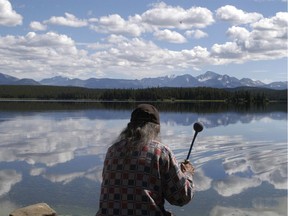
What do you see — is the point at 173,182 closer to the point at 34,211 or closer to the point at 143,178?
the point at 143,178

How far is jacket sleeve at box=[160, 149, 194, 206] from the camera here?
3.74 m

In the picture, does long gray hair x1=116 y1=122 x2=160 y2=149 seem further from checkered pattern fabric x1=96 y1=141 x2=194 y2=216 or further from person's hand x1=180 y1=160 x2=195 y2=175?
person's hand x1=180 y1=160 x2=195 y2=175

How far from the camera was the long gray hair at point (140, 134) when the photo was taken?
3.82 metres

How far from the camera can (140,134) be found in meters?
3.84

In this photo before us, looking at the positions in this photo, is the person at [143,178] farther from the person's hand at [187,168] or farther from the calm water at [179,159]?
the calm water at [179,159]

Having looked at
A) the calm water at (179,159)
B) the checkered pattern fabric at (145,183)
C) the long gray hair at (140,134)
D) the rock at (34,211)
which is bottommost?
the calm water at (179,159)

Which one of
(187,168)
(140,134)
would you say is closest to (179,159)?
(187,168)

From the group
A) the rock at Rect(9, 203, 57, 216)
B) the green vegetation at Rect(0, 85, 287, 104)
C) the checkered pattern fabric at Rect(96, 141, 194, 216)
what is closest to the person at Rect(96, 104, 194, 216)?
the checkered pattern fabric at Rect(96, 141, 194, 216)

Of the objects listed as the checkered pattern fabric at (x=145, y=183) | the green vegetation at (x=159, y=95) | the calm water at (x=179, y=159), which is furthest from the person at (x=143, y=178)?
the green vegetation at (x=159, y=95)

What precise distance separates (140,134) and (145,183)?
43 centimetres

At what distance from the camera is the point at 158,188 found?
3734 mm

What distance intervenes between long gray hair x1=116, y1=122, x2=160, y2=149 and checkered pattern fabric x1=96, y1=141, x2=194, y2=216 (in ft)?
0.18

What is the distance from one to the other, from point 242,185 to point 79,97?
176 meters

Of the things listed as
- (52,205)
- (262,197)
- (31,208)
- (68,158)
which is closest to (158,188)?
(31,208)
